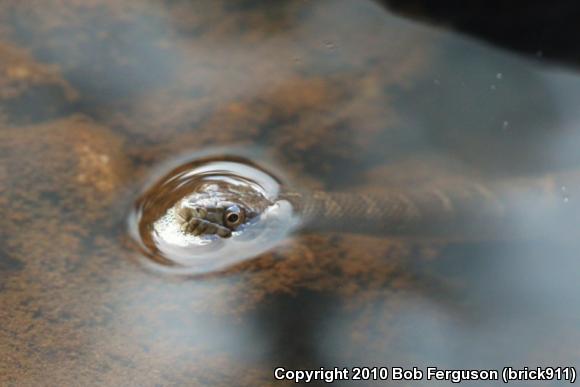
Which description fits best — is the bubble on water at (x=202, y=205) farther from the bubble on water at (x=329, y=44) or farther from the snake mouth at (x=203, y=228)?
the bubble on water at (x=329, y=44)

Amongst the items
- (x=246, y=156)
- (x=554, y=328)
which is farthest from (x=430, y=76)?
(x=554, y=328)

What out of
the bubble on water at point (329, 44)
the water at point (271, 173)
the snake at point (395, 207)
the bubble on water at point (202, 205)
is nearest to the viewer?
the water at point (271, 173)

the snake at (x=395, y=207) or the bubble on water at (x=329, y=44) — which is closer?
the snake at (x=395, y=207)

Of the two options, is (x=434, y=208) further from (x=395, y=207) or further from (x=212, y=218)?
(x=212, y=218)

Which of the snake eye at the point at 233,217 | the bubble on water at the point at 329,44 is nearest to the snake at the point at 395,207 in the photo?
the snake eye at the point at 233,217

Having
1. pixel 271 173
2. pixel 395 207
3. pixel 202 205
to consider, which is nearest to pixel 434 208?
pixel 395 207

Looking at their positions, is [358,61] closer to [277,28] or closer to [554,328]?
[277,28]
